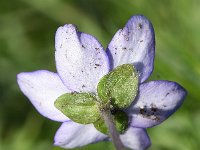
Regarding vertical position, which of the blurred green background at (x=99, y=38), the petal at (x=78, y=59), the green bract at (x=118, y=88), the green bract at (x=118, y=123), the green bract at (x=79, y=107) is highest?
the petal at (x=78, y=59)

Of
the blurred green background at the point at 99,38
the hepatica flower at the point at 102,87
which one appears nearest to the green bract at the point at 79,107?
the hepatica flower at the point at 102,87

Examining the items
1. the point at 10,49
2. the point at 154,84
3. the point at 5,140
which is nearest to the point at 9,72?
the point at 10,49

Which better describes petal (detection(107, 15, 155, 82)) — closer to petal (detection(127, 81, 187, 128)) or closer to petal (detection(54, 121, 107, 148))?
petal (detection(127, 81, 187, 128))

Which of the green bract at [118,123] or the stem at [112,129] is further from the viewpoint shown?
the green bract at [118,123]

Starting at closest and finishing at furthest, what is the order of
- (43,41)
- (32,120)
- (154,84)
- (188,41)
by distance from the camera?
(154,84), (188,41), (32,120), (43,41)

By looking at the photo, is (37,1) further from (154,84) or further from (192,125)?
(154,84)

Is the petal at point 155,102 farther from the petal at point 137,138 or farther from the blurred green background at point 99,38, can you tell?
the blurred green background at point 99,38

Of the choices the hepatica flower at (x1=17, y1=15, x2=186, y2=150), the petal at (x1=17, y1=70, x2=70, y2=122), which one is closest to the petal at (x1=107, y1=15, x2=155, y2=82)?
the hepatica flower at (x1=17, y1=15, x2=186, y2=150)
